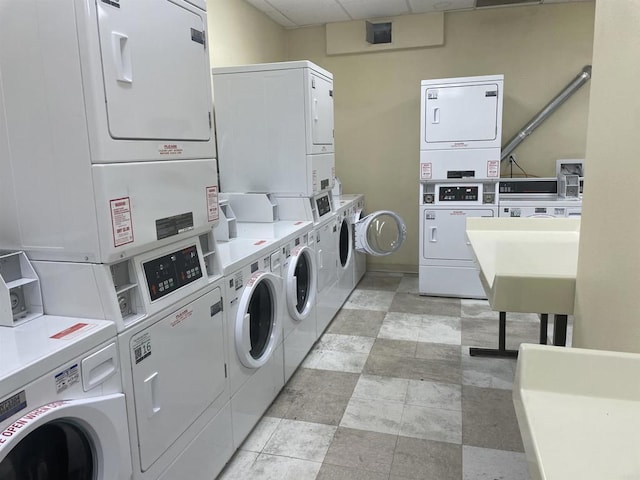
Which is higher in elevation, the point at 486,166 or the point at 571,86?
the point at 571,86

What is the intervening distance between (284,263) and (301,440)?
96 centimetres

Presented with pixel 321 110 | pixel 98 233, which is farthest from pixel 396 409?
pixel 321 110

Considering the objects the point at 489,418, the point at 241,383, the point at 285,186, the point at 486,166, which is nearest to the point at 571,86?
the point at 486,166

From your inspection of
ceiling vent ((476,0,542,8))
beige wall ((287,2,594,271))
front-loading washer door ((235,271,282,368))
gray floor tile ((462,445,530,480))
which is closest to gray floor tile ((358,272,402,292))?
beige wall ((287,2,594,271))

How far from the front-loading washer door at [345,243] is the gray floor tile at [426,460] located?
216 centimetres

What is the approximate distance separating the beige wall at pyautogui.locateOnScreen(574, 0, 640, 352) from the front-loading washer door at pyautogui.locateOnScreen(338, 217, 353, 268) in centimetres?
302

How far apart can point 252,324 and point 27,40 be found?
1691 mm

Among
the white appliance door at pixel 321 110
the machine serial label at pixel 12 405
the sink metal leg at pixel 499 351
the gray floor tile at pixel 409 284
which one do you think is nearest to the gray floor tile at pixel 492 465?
the sink metal leg at pixel 499 351

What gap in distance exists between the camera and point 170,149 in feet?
5.61

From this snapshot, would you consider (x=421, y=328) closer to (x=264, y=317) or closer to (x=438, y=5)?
(x=264, y=317)

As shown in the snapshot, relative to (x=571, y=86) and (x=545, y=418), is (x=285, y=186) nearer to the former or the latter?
(x=545, y=418)

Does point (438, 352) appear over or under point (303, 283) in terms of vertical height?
under

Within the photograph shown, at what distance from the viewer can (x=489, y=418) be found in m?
2.59

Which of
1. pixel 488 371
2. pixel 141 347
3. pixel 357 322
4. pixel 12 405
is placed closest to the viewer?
pixel 12 405
